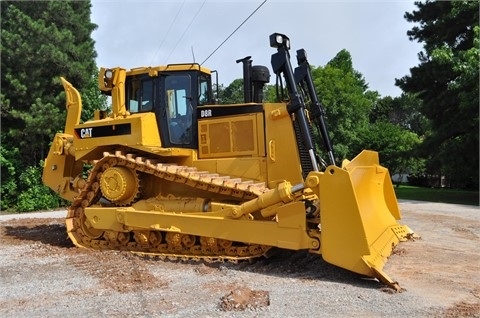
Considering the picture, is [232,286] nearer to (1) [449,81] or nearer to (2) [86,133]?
(2) [86,133]

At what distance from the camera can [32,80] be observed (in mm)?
20172

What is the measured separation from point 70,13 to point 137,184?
1700cm

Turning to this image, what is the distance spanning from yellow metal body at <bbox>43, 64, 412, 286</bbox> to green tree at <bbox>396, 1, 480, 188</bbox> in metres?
11.9

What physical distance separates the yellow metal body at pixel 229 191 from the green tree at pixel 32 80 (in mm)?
12503

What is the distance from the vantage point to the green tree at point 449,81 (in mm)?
18203

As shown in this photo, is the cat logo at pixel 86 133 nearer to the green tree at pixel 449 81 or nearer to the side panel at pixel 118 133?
the side panel at pixel 118 133

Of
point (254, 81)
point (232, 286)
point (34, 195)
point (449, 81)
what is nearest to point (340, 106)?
point (449, 81)

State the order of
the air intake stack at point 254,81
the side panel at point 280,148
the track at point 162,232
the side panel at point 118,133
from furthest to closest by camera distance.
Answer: the air intake stack at point 254,81, the side panel at point 118,133, the side panel at point 280,148, the track at point 162,232

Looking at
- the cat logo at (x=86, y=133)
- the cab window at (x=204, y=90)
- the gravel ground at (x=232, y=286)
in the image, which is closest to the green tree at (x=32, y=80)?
→ the cat logo at (x=86, y=133)

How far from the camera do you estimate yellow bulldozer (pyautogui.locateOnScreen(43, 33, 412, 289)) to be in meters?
6.66

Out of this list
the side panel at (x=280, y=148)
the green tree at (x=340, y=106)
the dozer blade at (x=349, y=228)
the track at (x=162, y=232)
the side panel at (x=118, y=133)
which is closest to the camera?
the dozer blade at (x=349, y=228)

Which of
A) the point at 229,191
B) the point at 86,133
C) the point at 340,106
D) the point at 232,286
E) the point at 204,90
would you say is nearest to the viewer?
the point at 232,286

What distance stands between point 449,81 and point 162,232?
17158 mm

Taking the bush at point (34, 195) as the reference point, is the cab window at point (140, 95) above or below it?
above
